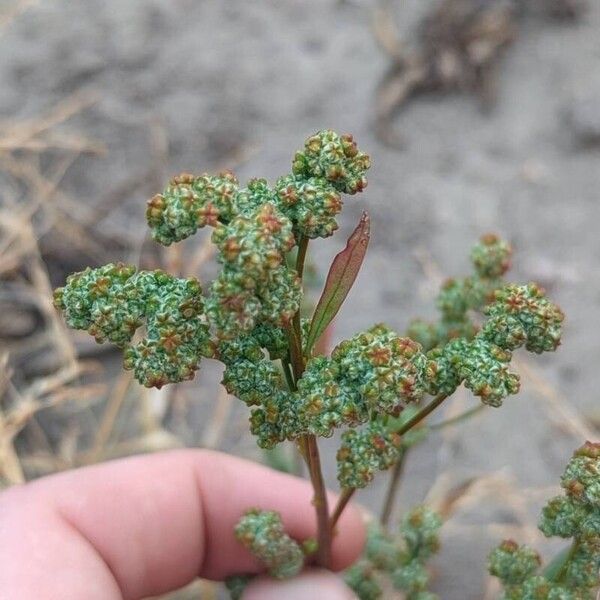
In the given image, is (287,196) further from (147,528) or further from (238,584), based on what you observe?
(238,584)

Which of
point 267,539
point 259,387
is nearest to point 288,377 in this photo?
point 259,387

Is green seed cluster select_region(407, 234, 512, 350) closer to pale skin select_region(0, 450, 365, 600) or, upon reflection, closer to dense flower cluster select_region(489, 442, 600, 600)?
dense flower cluster select_region(489, 442, 600, 600)

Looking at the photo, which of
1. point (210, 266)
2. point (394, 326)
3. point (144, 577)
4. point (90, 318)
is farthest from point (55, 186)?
point (90, 318)

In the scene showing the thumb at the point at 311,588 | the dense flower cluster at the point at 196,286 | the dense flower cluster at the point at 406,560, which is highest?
the dense flower cluster at the point at 196,286

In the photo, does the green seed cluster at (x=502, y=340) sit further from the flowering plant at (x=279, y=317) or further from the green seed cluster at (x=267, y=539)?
the green seed cluster at (x=267, y=539)

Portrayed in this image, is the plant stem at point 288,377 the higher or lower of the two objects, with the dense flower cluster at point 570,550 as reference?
higher

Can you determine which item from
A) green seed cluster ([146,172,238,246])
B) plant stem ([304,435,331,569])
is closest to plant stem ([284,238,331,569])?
plant stem ([304,435,331,569])

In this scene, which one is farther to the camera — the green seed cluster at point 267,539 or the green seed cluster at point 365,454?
the green seed cluster at point 267,539

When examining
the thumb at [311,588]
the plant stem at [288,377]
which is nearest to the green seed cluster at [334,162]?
the plant stem at [288,377]
